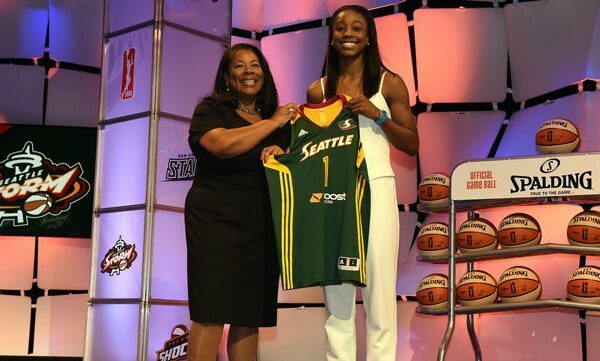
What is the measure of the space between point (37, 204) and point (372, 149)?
361 centimetres

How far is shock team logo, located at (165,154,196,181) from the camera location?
497 centimetres

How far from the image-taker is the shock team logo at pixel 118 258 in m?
4.93

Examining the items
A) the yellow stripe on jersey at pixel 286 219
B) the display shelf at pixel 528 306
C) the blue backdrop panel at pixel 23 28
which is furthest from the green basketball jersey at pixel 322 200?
the blue backdrop panel at pixel 23 28

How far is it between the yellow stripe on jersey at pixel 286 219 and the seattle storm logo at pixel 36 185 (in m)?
3.34

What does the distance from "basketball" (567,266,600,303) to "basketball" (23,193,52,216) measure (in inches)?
145

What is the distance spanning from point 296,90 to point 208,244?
267 centimetres

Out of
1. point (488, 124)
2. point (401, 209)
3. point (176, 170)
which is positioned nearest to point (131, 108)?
point (176, 170)

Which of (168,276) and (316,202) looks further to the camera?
(168,276)

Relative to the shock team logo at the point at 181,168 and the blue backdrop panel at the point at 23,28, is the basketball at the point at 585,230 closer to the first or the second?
the shock team logo at the point at 181,168

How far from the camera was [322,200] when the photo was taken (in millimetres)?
2598

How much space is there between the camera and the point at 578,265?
389 cm

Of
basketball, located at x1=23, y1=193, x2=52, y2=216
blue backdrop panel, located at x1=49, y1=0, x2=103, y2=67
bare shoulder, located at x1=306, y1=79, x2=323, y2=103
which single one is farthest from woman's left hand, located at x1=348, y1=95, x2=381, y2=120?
blue backdrop panel, located at x1=49, y1=0, x2=103, y2=67

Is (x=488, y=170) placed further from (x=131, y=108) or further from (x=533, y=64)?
(x=131, y=108)

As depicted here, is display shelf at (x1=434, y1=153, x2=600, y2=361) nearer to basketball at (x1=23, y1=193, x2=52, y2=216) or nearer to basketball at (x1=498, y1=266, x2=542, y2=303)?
basketball at (x1=498, y1=266, x2=542, y2=303)
